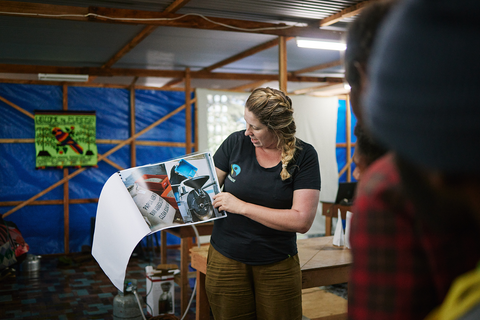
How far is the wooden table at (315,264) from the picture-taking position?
8.27 ft

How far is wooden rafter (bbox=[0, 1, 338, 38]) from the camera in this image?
359 cm

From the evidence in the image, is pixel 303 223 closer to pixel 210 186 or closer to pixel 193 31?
pixel 210 186

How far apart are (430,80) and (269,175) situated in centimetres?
137

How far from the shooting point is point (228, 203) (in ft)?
5.59

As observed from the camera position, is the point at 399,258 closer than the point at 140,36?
Yes

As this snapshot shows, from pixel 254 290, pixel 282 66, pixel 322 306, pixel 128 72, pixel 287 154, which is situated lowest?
pixel 322 306

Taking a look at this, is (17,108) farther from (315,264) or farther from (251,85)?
(315,264)

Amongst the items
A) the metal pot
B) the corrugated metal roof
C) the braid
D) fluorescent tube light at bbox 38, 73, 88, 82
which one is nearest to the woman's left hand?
the braid

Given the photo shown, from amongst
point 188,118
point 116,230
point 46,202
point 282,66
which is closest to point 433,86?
point 116,230

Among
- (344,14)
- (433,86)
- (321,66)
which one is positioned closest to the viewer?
(433,86)

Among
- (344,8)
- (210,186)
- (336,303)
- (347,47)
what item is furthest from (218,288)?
(344,8)

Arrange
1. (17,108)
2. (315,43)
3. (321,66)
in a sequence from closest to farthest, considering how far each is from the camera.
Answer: (315,43) < (17,108) < (321,66)

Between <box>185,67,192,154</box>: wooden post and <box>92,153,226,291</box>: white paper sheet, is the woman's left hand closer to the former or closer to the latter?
<box>92,153,226,291</box>: white paper sheet

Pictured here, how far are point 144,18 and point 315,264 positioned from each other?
108 inches
